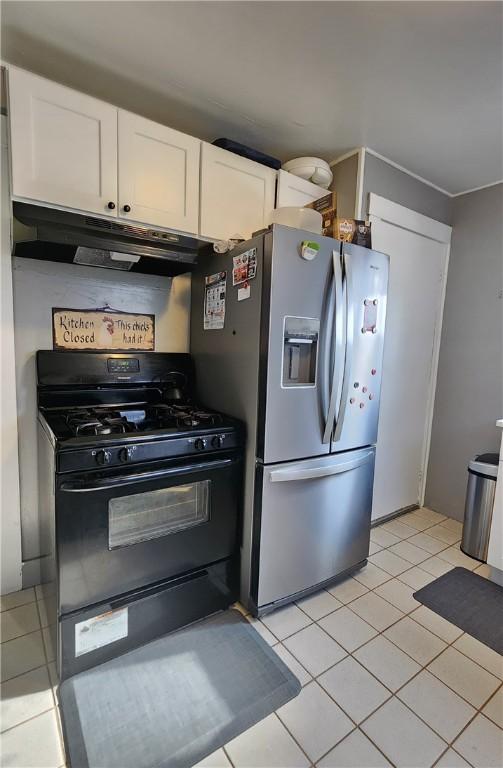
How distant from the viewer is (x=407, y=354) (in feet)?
8.85

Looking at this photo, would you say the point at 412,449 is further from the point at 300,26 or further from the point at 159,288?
the point at 300,26

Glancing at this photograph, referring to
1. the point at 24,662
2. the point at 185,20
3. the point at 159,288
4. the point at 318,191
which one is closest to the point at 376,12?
the point at 185,20

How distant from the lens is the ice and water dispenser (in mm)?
1642

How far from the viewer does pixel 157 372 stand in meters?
2.11

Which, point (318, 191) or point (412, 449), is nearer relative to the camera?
point (318, 191)

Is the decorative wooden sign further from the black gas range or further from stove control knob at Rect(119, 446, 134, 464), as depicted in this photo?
stove control knob at Rect(119, 446, 134, 464)

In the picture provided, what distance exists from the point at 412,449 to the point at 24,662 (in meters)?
2.66

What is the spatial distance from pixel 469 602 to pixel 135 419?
2.02 m

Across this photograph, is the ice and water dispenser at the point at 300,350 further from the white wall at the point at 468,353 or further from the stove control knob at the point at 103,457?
the white wall at the point at 468,353

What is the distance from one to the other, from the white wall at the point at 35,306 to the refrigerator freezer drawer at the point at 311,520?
3.93ft

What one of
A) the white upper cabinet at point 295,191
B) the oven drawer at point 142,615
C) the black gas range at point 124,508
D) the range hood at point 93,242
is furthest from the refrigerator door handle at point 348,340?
the oven drawer at point 142,615

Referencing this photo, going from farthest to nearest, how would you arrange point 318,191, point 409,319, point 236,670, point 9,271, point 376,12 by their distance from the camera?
point 409,319
point 318,191
point 9,271
point 236,670
point 376,12

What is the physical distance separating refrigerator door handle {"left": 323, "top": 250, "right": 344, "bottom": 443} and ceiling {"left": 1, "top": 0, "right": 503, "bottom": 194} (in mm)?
792

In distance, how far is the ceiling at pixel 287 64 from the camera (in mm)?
1334
